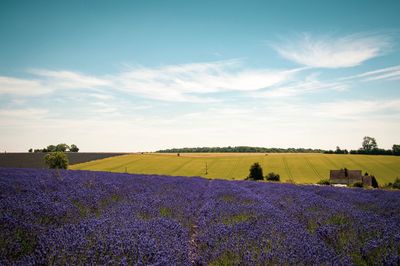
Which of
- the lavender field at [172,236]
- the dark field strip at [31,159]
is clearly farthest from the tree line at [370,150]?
the lavender field at [172,236]

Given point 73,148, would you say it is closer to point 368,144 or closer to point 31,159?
point 31,159

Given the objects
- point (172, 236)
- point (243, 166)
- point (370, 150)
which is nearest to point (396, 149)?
point (370, 150)

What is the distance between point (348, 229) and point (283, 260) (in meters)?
2.41

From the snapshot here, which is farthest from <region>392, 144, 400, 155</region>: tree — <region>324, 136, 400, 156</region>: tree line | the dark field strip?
the dark field strip

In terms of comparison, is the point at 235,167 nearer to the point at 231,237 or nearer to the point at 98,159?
the point at 98,159

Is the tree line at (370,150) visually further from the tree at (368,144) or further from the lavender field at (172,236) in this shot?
the lavender field at (172,236)

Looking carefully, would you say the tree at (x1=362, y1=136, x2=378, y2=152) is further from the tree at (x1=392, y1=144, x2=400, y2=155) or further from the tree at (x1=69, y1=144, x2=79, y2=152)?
the tree at (x1=69, y1=144, x2=79, y2=152)

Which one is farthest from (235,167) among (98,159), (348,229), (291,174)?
(348,229)

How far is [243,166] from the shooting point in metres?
52.1

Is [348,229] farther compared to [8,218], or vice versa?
[348,229]

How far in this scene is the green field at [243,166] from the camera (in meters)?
45.7

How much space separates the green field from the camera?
45.7 m

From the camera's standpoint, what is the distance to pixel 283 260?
3.30 meters

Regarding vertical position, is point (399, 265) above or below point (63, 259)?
below
